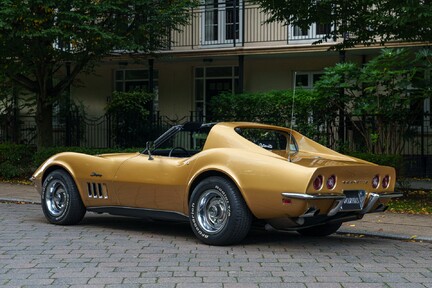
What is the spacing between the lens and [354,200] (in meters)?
6.72

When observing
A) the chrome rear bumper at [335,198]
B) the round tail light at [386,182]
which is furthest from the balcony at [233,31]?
the chrome rear bumper at [335,198]

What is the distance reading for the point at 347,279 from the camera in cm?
537

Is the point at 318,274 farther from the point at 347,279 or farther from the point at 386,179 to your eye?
the point at 386,179

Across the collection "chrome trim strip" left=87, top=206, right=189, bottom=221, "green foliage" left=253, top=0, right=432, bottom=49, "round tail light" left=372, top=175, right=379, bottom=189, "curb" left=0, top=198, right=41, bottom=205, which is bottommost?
"curb" left=0, top=198, right=41, bottom=205

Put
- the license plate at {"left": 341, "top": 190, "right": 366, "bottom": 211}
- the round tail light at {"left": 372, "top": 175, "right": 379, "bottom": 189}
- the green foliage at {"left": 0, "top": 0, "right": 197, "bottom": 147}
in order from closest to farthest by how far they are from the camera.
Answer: the license plate at {"left": 341, "top": 190, "right": 366, "bottom": 211} < the round tail light at {"left": 372, "top": 175, "right": 379, "bottom": 189} < the green foliage at {"left": 0, "top": 0, "right": 197, "bottom": 147}

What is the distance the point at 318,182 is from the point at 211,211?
1.41m

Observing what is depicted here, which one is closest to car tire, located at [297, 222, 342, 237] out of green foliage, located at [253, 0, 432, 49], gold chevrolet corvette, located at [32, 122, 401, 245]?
gold chevrolet corvette, located at [32, 122, 401, 245]

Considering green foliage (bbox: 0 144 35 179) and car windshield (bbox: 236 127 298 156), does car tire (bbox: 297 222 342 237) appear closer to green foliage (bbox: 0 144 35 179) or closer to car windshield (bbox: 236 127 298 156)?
car windshield (bbox: 236 127 298 156)

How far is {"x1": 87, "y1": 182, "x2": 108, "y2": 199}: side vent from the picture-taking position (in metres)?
8.12

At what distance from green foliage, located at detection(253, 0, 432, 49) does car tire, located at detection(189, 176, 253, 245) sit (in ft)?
18.4

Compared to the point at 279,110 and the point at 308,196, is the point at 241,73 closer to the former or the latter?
the point at 279,110

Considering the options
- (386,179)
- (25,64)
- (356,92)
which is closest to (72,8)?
(25,64)

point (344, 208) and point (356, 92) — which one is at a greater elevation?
point (356, 92)

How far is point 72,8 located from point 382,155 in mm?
8335
